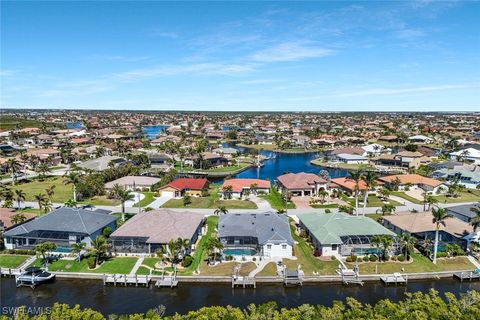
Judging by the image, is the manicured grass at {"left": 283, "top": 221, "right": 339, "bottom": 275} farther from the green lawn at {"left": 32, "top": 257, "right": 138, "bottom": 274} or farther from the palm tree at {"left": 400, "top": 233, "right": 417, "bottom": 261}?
the green lawn at {"left": 32, "top": 257, "right": 138, "bottom": 274}

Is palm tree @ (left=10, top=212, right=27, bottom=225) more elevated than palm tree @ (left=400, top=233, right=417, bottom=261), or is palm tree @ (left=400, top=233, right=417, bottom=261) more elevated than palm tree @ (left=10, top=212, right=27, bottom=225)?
palm tree @ (left=10, top=212, right=27, bottom=225)

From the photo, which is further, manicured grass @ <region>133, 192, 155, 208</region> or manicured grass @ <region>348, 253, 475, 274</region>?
manicured grass @ <region>133, 192, 155, 208</region>

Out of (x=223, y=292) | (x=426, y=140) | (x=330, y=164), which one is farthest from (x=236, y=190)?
(x=426, y=140)

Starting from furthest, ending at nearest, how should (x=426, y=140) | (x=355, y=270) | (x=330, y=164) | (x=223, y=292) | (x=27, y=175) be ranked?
(x=426, y=140)
(x=330, y=164)
(x=27, y=175)
(x=355, y=270)
(x=223, y=292)

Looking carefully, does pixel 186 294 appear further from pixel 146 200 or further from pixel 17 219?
pixel 146 200

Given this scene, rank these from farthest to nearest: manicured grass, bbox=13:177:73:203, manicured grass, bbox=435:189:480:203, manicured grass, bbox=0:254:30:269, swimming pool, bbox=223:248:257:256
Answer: manicured grass, bbox=435:189:480:203
manicured grass, bbox=13:177:73:203
swimming pool, bbox=223:248:257:256
manicured grass, bbox=0:254:30:269

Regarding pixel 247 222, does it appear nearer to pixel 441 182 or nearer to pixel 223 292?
pixel 223 292

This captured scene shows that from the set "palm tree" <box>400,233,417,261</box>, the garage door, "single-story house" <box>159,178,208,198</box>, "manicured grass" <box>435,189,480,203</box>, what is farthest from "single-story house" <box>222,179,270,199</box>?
"palm tree" <box>400,233,417,261</box>
